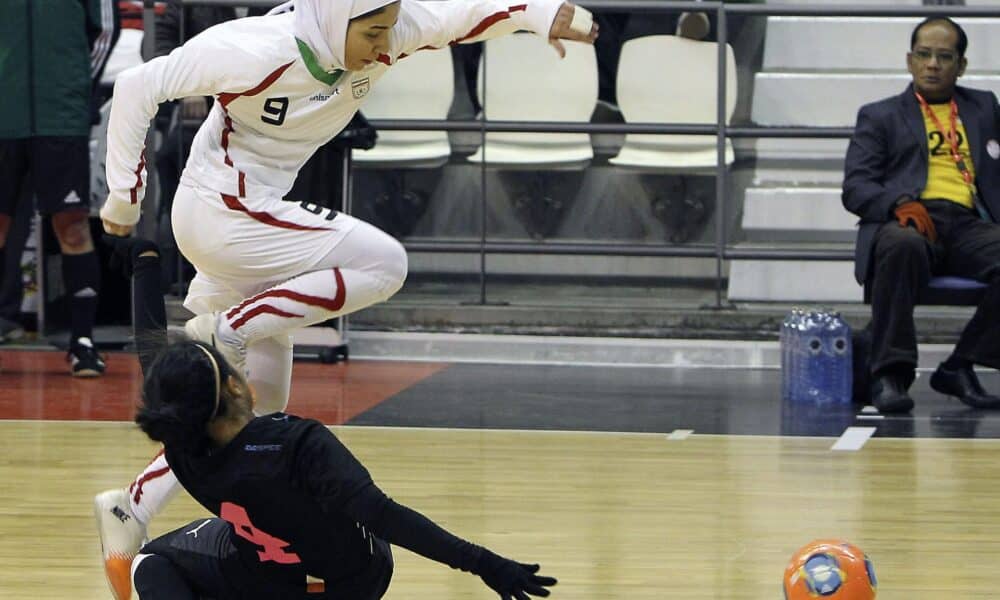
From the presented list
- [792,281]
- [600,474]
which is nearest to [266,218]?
[600,474]

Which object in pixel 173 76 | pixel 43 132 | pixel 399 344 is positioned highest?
pixel 173 76

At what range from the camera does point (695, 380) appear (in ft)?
25.0

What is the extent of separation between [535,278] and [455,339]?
1.94 feet

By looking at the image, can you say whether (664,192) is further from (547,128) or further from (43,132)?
(43,132)

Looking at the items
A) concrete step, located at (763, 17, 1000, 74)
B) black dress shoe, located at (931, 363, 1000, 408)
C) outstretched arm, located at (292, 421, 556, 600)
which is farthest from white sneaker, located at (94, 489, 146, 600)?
concrete step, located at (763, 17, 1000, 74)

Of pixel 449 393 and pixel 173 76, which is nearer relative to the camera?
pixel 173 76

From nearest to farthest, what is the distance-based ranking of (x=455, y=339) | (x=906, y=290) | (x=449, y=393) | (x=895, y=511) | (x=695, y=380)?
(x=895, y=511)
(x=906, y=290)
(x=449, y=393)
(x=695, y=380)
(x=455, y=339)

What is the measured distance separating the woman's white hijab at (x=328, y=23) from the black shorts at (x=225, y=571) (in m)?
1.16

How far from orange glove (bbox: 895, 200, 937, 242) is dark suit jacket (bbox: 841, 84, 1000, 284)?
9 centimetres

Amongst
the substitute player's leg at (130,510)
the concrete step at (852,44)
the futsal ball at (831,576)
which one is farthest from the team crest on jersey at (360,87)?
the concrete step at (852,44)

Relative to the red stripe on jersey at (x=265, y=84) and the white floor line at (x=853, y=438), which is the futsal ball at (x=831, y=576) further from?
the white floor line at (x=853, y=438)

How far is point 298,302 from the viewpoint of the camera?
404 centimetres

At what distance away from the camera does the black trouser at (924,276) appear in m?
6.65

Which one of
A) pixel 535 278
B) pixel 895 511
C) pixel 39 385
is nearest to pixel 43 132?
pixel 39 385
